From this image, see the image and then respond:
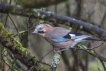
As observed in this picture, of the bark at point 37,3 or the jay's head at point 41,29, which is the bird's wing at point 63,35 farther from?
the bark at point 37,3

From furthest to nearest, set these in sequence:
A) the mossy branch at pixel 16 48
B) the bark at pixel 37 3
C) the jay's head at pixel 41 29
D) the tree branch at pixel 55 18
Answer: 1. the jay's head at pixel 41 29
2. the tree branch at pixel 55 18
3. the mossy branch at pixel 16 48
4. the bark at pixel 37 3

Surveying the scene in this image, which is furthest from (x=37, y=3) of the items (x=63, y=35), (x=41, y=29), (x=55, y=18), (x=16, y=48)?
(x=63, y=35)

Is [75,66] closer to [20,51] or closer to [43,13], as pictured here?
[43,13]

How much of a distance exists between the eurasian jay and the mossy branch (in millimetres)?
1130

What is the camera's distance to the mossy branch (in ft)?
8.62

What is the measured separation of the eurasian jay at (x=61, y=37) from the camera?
4.21m

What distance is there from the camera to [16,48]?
9.12 ft

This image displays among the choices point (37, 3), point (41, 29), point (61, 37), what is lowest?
point (61, 37)

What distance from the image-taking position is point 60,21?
4305 millimetres

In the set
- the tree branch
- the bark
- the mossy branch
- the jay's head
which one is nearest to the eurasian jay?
the jay's head

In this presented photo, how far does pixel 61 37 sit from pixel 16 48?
5.66 feet

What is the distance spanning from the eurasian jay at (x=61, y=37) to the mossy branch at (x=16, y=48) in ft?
3.71

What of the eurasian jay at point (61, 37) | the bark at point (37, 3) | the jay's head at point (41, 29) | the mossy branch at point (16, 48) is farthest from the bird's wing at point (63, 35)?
the bark at point (37, 3)

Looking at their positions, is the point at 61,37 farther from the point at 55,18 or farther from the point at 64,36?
the point at 55,18
